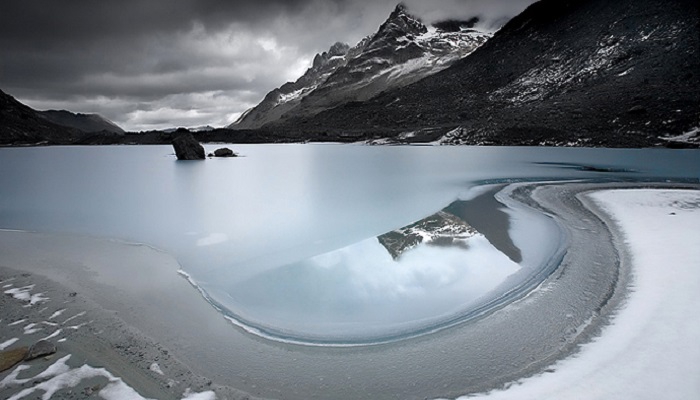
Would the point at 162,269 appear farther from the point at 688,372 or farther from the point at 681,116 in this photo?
the point at 681,116

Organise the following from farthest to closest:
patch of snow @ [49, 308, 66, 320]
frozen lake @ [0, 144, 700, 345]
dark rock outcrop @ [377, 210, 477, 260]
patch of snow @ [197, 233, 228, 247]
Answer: patch of snow @ [197, 233, 228, 247] < dark rock outcrop @ [377, 210, 477, 260] < frozen lake @ [0, 144, 700, 345] < patch of snow @ [49, 308, 66, 320]

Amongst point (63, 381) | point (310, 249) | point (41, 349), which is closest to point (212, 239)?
point (310, 249)

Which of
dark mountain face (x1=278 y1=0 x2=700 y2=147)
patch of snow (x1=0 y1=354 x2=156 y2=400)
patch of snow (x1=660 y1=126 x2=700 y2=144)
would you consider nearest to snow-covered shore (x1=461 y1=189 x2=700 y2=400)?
patch of snow (x1=0 y1=354 x2=156 y2=400)

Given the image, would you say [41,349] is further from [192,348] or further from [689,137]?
[689,137]

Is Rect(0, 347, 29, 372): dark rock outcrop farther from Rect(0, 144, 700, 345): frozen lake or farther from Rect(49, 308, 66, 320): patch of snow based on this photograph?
Rect(0, 144, 700, 345): frozen lake

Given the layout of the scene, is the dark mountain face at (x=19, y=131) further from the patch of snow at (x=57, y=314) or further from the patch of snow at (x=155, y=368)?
the patch of snow at (x=155, y=368)
